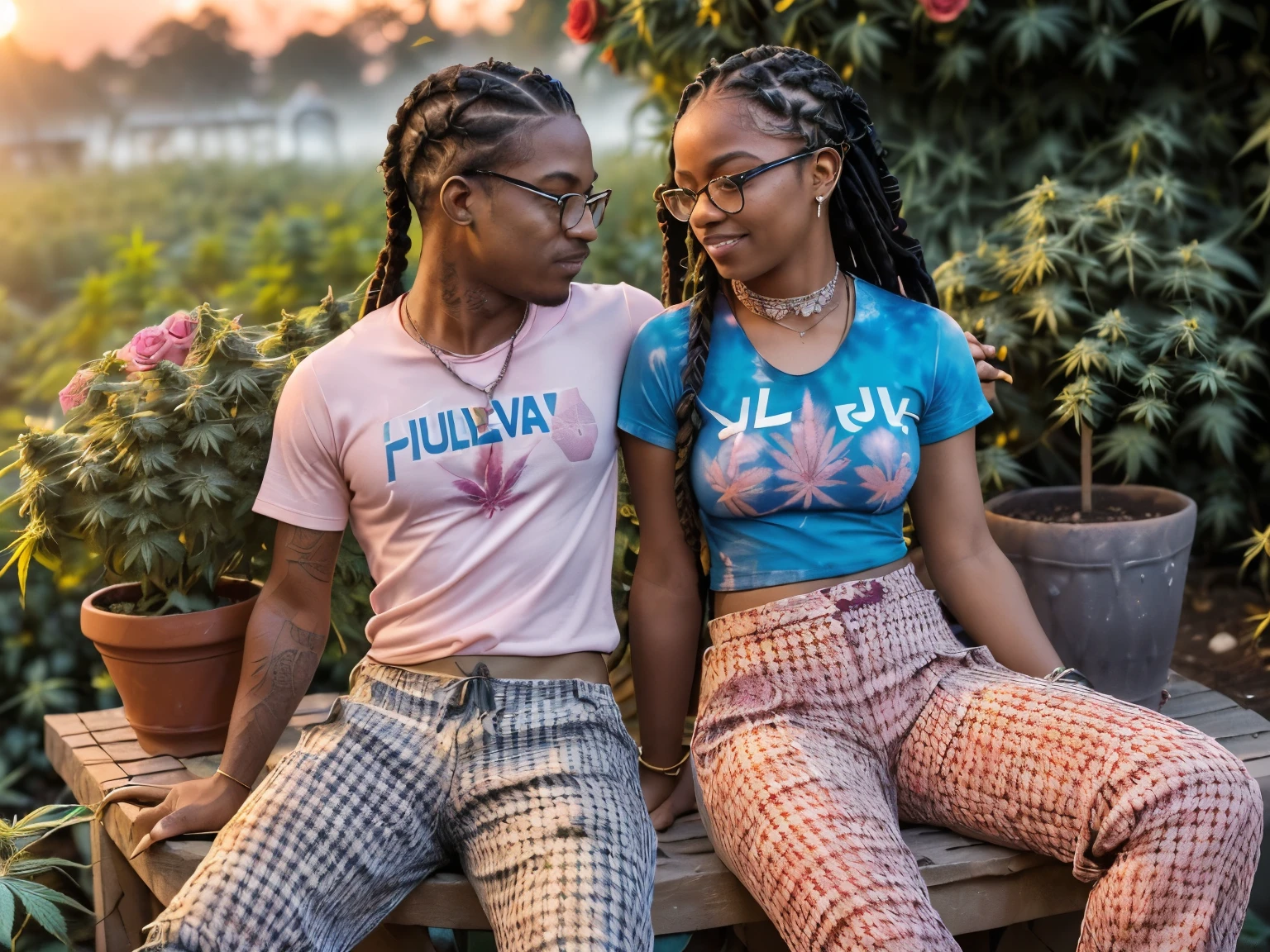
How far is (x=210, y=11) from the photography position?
21.4ft

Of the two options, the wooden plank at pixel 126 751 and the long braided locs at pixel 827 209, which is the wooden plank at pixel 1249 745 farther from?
the wooden plank at pixel 126 751

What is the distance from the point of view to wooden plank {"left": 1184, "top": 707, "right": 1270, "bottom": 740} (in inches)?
110

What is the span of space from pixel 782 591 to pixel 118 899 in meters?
1.53

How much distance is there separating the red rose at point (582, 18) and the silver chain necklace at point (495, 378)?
2118 mm

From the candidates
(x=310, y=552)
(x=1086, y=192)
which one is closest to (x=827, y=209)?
(x=310, y=552)

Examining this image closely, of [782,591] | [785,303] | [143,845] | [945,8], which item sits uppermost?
[945,8]

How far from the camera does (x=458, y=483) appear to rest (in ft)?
7.67

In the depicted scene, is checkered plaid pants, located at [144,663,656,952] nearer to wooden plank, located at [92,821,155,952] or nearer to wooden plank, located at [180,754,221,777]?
wooden plank, located at [180,754,221,777]

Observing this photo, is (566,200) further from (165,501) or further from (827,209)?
(165,501)

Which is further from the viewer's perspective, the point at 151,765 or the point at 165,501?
the point at 151,765

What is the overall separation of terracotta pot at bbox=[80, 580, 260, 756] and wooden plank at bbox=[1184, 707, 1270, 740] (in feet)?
6.71

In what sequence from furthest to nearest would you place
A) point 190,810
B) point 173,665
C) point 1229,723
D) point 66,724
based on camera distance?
1. point 66,724
2. point 1229,723
3. point 173,665
4. point 190,810

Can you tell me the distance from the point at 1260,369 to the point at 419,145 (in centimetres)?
245

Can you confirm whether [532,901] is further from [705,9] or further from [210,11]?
[210,11]
